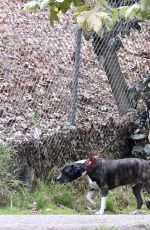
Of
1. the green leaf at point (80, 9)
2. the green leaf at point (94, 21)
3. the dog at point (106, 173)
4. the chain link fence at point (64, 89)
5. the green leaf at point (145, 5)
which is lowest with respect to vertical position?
the dog at point (106, 173)

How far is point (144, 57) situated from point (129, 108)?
2.27m

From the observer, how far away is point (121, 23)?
11.1 metres

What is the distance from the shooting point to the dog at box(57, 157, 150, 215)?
8.93 m

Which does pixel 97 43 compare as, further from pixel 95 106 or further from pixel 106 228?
pixel 106 228

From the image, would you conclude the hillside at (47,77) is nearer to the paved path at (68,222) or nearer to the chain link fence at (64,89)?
the chain link fence at (64,89)

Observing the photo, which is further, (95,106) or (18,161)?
(95,106)

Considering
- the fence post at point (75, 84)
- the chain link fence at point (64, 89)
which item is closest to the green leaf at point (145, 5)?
the chain link fence at point (64, 89)

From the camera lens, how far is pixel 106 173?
29.5 ft

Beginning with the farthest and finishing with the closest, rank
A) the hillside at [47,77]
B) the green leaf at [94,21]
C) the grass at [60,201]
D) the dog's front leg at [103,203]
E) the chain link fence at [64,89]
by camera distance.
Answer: the hillside at [47,77] < the chain link fence at [64,89] < the dog's front leg at [103,203] < the grass at [60,201] < the green leaf at [94,21]

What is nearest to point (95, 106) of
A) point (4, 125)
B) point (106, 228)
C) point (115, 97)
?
point (115, 97)

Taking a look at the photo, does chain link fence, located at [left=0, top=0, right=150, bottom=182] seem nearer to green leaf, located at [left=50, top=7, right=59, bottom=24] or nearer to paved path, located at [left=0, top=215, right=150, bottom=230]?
paved path, located at [left=0, top=215, right=150, bottom=230]

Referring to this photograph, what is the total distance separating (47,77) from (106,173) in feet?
10.6

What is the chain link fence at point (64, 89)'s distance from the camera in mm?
9961

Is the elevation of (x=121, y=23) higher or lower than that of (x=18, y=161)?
higher
